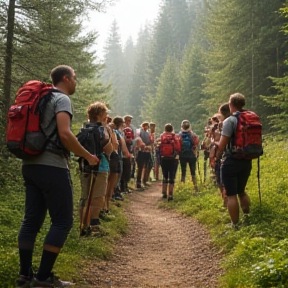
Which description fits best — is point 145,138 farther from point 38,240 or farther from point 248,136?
point 38,240

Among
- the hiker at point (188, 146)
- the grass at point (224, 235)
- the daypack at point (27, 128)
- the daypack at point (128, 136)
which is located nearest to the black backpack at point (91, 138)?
the grass at point (224, 235)

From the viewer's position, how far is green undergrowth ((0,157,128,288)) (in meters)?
4.73

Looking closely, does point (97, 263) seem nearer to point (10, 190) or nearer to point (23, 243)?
point (23, 243)

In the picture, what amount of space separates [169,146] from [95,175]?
19.4ft

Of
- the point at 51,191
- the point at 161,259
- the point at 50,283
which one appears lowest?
the point at 161,259

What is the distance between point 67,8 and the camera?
1296cm

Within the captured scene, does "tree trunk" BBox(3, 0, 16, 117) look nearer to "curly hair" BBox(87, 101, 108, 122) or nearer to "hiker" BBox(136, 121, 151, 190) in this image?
"curly hair" BBox(87, 101, 108, 122)

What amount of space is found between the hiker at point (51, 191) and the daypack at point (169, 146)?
27.6ft

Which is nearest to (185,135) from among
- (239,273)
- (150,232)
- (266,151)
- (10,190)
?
(266,151)

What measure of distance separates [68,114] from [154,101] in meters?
45.4

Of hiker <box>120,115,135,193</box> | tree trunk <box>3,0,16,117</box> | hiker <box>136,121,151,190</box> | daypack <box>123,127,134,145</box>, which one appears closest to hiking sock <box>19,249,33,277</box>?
tree trunk <box>3,0,16,117</box>

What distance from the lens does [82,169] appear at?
679 centimetres

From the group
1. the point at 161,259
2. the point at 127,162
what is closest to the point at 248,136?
the point at 161,259

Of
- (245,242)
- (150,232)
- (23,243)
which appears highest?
(23,243)
